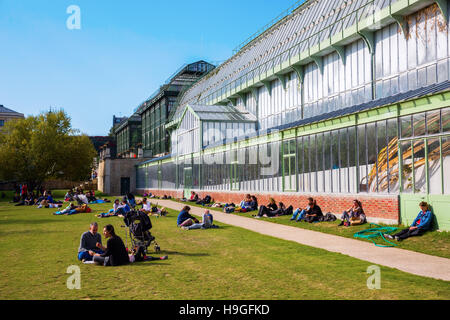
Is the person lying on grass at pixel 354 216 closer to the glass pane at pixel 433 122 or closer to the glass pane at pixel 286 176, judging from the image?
the glass pane at pixel 433 122

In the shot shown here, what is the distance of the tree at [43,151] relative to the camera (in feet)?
188

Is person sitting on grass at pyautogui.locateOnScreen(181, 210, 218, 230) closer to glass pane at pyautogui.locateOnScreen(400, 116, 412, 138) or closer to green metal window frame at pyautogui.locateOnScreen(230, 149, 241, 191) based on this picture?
glass pane at pyautogui.locateOnScreen(400, 116, 412, 138)

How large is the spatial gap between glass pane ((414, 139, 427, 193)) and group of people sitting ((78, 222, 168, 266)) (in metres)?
9.52

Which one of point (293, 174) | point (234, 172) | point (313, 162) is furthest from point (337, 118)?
point (234, 172)

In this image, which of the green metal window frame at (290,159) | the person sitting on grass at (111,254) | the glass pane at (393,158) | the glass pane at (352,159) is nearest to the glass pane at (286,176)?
the green metal window frame at (290,159)

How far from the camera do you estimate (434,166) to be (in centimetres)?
1462

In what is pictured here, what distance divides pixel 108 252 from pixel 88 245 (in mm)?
1092

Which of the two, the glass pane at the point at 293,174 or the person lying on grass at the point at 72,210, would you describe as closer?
the glass pane at the point at 293,174

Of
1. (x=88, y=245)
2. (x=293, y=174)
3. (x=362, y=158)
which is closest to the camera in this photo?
(x=88, y=245)

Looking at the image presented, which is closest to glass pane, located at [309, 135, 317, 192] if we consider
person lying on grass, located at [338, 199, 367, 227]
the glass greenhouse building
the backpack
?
the glass greenhouse building

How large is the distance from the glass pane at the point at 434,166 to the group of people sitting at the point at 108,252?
947 centimetres

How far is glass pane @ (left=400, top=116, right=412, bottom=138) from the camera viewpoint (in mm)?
15913

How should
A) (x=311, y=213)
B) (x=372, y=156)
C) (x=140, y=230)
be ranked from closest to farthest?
(x=140, y=230)
(x=372, y=156)
(x=311, y=213)

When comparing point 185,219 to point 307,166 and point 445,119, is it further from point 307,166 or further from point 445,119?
point 445,119
